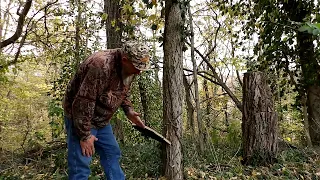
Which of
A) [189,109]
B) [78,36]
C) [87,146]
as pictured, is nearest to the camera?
[87,146]

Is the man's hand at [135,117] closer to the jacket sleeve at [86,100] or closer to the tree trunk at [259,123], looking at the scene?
the jacket sleeve at [86,100]

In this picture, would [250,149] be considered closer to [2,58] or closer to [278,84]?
[278,84]

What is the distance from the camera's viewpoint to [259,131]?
4656mm

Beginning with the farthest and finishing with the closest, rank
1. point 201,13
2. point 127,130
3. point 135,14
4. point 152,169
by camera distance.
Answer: point 201,13 → point 127,130 → point 135,14 → point 152,169

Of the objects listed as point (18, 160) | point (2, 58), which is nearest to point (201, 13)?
point (2, 58)

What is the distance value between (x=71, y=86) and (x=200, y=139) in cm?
285

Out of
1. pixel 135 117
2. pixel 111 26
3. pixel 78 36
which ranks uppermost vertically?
pixel 111 26

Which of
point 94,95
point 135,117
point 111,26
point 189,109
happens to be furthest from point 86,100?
point 111,26

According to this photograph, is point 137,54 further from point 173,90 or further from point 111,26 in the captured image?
point 111,26

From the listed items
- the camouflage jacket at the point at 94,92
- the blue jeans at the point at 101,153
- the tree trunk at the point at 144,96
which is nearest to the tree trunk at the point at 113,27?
the tree trunk at the point at 144,96

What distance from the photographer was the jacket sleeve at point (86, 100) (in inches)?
96.3

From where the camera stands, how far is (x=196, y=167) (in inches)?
168

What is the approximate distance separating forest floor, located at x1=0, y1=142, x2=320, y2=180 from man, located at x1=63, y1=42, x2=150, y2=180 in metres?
0.85

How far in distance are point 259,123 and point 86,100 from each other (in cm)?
303
